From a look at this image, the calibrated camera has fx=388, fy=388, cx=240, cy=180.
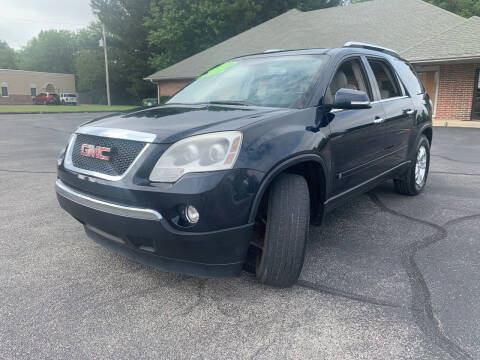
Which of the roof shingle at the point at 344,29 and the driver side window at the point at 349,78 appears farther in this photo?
the roof shingle at the point at 344,29

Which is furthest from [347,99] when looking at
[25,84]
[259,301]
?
[25,84]

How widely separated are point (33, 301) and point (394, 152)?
3.70 meters

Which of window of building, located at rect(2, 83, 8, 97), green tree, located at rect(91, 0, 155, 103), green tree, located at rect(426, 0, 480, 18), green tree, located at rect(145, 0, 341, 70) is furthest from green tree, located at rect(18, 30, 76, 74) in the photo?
green tree, located at rect(426, 0, 480, 18)

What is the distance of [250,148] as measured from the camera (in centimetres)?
238

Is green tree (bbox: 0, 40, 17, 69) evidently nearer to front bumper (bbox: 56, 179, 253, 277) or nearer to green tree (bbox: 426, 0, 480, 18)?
green tree (bbox: 426, 0, 480, 18)

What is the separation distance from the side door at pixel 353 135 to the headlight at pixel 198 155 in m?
1.06

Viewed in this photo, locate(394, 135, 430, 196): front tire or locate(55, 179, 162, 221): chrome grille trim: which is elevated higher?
locate(55, 179, 162, 221): chrome grille trim

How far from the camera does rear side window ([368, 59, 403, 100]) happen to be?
4.09 meters

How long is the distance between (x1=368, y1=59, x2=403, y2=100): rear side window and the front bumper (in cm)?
259

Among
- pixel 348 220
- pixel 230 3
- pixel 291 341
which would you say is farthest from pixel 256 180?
pixel 230 3

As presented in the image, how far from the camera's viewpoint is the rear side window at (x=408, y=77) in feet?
15.5

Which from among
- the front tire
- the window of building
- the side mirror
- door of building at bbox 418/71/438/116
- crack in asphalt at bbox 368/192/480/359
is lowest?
crack in asphalt at bbox 368/192/480/359

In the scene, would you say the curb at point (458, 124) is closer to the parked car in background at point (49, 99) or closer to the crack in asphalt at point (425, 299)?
the crack in asphalt at point (425, 299)

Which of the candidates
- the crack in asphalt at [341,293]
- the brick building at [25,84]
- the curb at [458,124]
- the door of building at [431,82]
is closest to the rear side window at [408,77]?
the crack in asphalt at [341,293]
